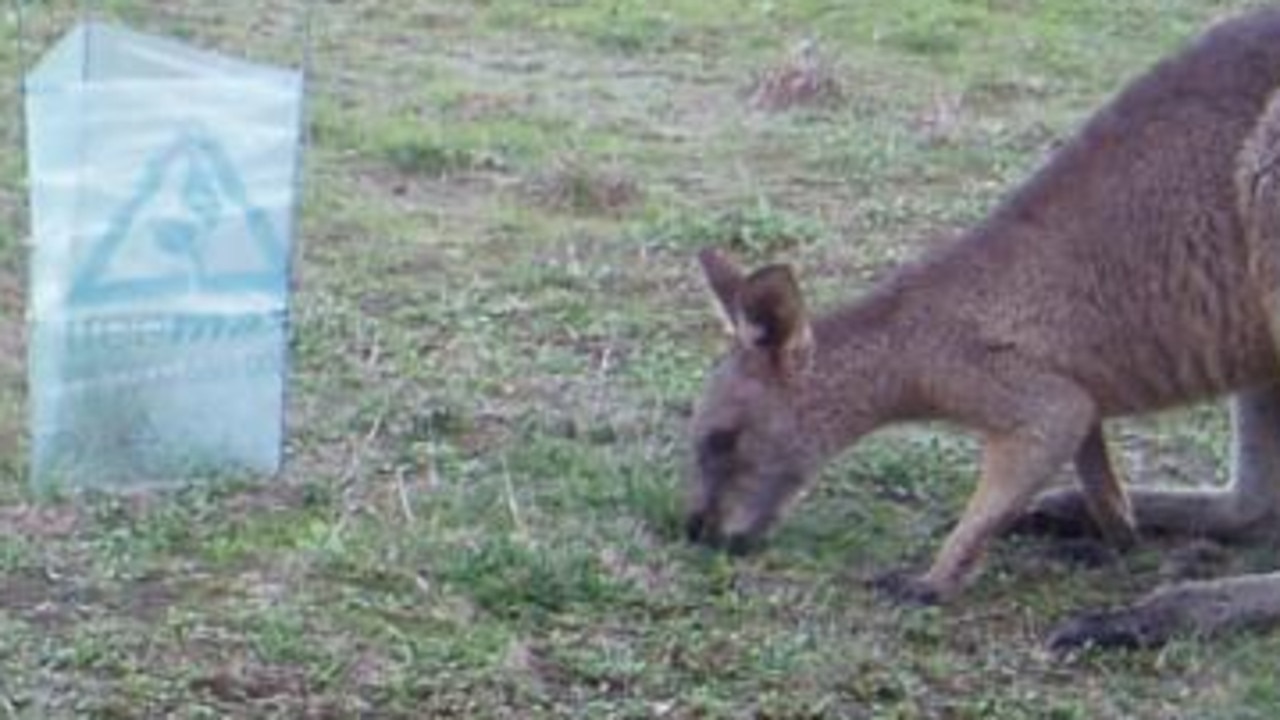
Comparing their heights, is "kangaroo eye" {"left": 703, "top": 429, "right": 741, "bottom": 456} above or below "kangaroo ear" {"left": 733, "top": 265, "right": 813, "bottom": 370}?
below

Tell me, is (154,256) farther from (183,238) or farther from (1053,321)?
(1053,321)

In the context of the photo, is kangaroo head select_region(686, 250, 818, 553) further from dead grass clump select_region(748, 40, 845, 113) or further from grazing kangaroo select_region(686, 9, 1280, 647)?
dead grass clump select_region(748, 40, 845, 113)

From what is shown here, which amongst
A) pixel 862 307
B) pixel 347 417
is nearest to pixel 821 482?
pixel 862 307

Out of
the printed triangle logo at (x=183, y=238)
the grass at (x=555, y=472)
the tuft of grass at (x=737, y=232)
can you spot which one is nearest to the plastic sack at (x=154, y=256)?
the printed triangle logo at (x=183, y=238)

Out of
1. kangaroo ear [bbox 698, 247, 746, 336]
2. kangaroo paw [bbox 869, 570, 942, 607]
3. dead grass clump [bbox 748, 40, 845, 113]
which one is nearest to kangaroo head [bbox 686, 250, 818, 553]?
kangaroo ear [bbox 698, 247, 746, 336]

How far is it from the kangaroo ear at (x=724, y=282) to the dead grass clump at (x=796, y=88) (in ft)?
12.2

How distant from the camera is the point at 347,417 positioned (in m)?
6.40

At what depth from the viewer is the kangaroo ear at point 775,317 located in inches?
227

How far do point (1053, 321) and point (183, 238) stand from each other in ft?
4.44

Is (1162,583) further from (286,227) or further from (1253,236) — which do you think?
(286,227)

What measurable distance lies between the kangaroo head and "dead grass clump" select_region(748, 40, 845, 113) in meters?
3.74

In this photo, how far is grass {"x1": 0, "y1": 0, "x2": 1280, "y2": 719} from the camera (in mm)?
5145

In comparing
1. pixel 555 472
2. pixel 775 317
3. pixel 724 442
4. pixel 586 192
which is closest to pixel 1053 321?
pixel 775 317

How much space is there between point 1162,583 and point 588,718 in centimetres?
127
